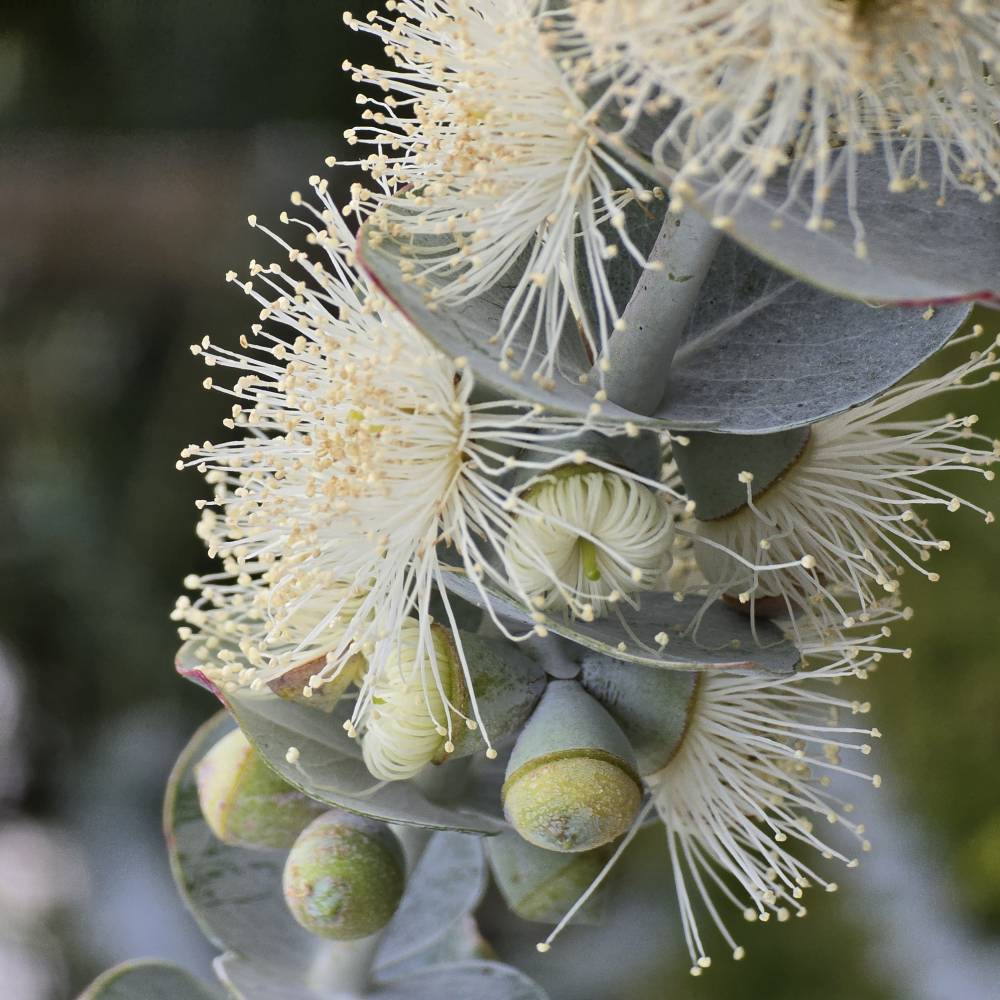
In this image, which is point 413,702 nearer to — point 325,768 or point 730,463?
point 325,768

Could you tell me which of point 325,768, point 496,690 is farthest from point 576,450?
point 325,768

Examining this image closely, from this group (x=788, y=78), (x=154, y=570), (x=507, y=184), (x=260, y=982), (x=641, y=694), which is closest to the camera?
(x=788, y=78)

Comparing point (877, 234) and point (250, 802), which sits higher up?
point (877, 234)

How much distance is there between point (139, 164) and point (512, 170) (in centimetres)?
127

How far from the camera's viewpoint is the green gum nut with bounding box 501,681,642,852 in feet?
1.98

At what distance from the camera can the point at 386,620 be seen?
0.64 m

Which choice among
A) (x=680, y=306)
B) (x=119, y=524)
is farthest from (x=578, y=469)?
(x=119, y=524)

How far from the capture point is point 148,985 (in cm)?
90

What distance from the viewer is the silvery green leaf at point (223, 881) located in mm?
887

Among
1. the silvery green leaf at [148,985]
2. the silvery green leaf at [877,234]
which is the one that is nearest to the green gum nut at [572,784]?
the silvery green leaf at [877,234]

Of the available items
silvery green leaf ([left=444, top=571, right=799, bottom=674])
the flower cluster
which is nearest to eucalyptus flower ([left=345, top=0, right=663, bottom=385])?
the flower cluster

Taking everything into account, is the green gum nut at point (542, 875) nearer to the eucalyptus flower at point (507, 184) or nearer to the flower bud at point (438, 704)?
the flower bud at point (438, 704)

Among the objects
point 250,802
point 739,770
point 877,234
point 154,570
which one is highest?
point 877,234

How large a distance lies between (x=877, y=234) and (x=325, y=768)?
411mm
